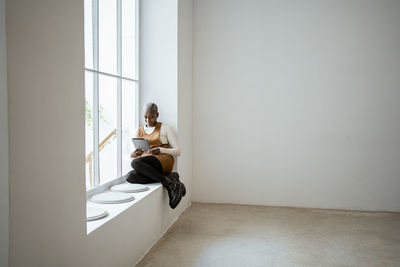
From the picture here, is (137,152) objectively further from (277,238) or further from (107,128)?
(277,238)

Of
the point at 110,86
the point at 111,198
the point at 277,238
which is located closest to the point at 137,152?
the point at 110,86

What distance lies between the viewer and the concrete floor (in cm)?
281

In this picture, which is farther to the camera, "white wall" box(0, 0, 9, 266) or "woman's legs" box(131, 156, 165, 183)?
"woman's legs" box(131, 156, 165, 183)

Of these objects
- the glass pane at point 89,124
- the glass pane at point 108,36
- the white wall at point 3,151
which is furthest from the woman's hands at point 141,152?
the white wall at point 3,151

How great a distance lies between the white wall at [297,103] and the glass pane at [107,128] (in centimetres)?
161

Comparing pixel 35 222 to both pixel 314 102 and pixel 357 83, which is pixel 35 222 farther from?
pixel 357 83

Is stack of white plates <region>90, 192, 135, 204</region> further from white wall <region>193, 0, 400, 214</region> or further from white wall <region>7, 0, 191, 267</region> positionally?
white wall <region>193, 0, 400, 214</region>

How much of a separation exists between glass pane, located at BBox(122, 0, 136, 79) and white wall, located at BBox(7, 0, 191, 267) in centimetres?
171

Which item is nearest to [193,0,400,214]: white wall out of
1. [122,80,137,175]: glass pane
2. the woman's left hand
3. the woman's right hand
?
[122,80,137,175]: glass pane

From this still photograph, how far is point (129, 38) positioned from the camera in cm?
365

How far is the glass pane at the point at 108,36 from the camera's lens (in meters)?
2.91

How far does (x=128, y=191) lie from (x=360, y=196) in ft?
9.64

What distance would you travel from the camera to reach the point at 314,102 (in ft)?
14.3

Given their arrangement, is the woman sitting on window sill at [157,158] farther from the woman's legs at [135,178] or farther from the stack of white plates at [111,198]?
the stack of white plates at [111,198]
